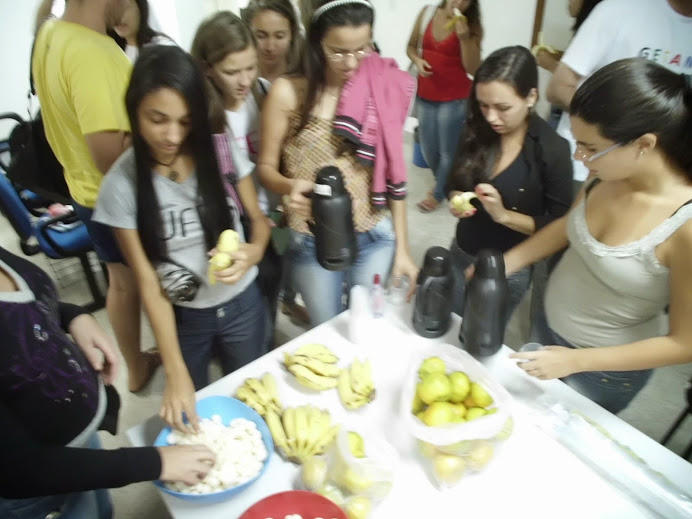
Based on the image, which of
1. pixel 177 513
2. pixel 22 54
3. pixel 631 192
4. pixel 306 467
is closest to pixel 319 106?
pixel 631 192

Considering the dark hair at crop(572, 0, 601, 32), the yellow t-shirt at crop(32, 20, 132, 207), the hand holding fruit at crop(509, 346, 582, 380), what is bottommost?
the hand holding fruit at crop(509, 346, 582, 380)

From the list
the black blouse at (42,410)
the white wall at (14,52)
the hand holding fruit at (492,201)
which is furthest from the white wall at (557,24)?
the white wall at (14,52)

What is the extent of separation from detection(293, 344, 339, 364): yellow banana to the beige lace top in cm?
44

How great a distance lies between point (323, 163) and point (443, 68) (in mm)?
2063

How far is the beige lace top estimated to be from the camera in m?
1.49

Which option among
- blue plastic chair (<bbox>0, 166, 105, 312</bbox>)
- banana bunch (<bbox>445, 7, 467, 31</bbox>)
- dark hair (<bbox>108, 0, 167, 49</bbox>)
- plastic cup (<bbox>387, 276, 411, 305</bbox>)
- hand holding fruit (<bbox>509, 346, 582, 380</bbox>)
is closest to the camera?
hand holding fruit (<bbox>509, 346, 582, 380</bbox>)

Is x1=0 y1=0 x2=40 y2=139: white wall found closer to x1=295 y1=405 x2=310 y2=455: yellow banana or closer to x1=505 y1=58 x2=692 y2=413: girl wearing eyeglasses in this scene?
x1=295 y1=405 x2=310 y2=455: yellow banana

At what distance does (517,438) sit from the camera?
108 centimetres

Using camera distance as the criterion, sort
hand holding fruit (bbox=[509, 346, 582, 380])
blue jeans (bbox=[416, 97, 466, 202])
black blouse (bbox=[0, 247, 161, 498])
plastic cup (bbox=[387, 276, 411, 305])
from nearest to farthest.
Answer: black blouse (bbox=[0, 247, 161, 498])
hand holding fruit (bbox=[509, 346, 582, 380])
plastic cup (bbox=[387, 276, 411, 305])
blue jeans (bbox=[416, 97, 466, 202])

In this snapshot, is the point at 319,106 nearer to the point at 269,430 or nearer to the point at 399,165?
the point at 399,165

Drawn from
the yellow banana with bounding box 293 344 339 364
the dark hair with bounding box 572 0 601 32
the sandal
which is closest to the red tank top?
the sandal

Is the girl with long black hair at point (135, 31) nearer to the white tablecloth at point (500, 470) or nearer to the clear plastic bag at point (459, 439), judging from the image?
the white tablecloth at point (500, 470)

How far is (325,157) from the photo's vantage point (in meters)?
1.50

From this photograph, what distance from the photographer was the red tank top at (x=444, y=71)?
3109 mm
